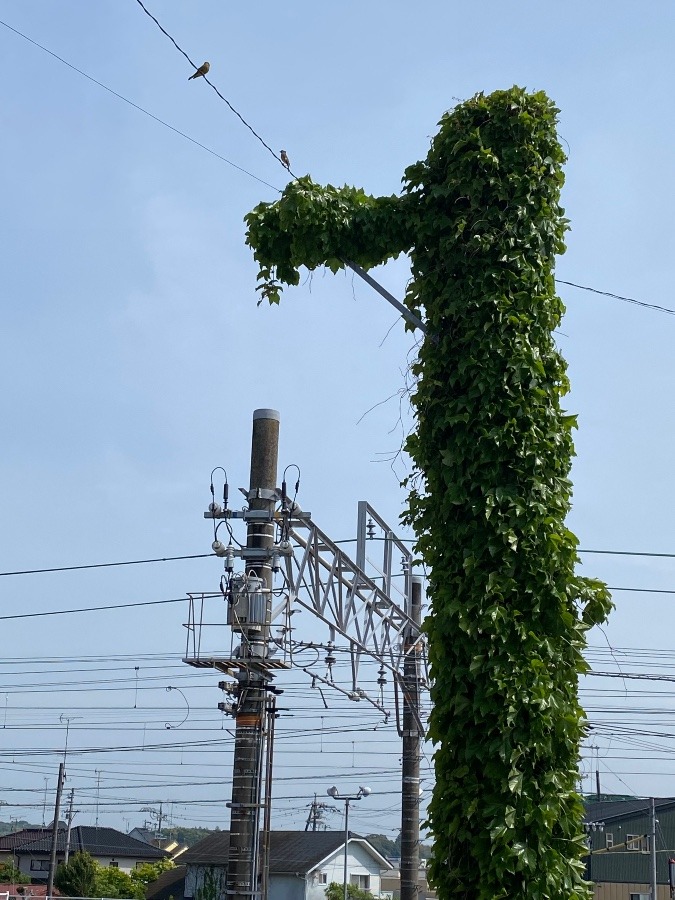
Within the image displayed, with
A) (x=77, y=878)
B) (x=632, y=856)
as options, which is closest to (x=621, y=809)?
(x=632, y=856)

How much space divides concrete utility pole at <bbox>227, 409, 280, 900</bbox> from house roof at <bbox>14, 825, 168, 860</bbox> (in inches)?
2285

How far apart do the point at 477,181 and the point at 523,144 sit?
0.46 meters

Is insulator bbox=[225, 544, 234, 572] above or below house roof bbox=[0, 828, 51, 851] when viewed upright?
above

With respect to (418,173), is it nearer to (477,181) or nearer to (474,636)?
(477,181)

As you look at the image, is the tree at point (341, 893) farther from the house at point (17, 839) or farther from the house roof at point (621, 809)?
the house at point (17, 839)

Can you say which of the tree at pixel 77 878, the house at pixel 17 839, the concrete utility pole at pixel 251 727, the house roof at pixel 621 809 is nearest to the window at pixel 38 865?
the house at pixel 17 839

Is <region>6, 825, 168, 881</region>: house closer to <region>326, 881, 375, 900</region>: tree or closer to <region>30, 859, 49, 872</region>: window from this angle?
<region>30, 859, 49, 872</region>: window

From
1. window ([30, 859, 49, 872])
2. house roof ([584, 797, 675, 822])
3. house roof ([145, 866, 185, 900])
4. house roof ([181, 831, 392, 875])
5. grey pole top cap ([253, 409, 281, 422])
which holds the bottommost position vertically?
house roof ([145, 866, 185, 900])

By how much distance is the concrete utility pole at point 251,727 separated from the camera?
1559cm

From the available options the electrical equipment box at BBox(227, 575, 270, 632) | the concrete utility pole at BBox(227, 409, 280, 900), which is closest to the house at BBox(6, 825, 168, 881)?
the concrete utility pole at BBox(227, 409, 280, 900)

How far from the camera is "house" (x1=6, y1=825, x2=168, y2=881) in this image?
232 ft

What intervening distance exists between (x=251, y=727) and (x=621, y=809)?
158 ft

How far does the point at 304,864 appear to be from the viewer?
53.2 m

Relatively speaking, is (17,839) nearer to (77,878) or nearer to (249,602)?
(77,878)
